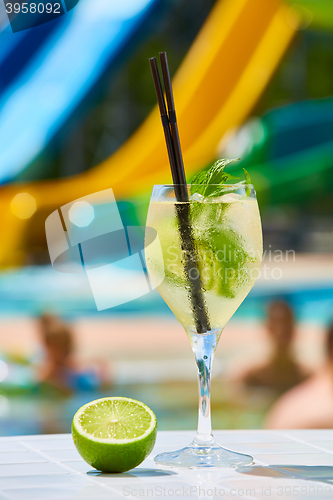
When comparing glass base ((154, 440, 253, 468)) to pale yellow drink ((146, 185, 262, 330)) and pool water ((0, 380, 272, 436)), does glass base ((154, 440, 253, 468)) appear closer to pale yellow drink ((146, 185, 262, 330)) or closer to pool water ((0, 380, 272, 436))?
pale yellow drink ((146, 185, 262, 330))

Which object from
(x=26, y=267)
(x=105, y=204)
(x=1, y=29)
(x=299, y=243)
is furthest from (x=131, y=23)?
(x=299, y=243)

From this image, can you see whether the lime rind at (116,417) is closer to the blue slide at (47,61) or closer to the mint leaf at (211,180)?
the mint leaf at (211,180)

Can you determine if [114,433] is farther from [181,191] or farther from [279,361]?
[279,361]

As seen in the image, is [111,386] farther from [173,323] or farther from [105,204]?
[105,204]

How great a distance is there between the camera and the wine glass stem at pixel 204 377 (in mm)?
812

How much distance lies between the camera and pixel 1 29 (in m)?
6.48

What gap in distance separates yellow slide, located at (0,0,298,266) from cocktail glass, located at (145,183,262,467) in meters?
5.58

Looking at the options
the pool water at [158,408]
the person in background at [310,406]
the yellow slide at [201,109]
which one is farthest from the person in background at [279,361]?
the yellow slide at [201,109]

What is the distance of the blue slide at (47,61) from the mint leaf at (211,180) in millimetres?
6177

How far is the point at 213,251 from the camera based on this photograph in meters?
0.83

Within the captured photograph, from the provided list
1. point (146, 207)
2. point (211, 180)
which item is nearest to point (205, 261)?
point (211, 180)

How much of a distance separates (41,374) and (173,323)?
2303 mm

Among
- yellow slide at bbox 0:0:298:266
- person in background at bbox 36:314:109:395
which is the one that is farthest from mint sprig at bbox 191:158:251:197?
yellow slide at bbox 0:0:298:266

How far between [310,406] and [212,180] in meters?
2.22
